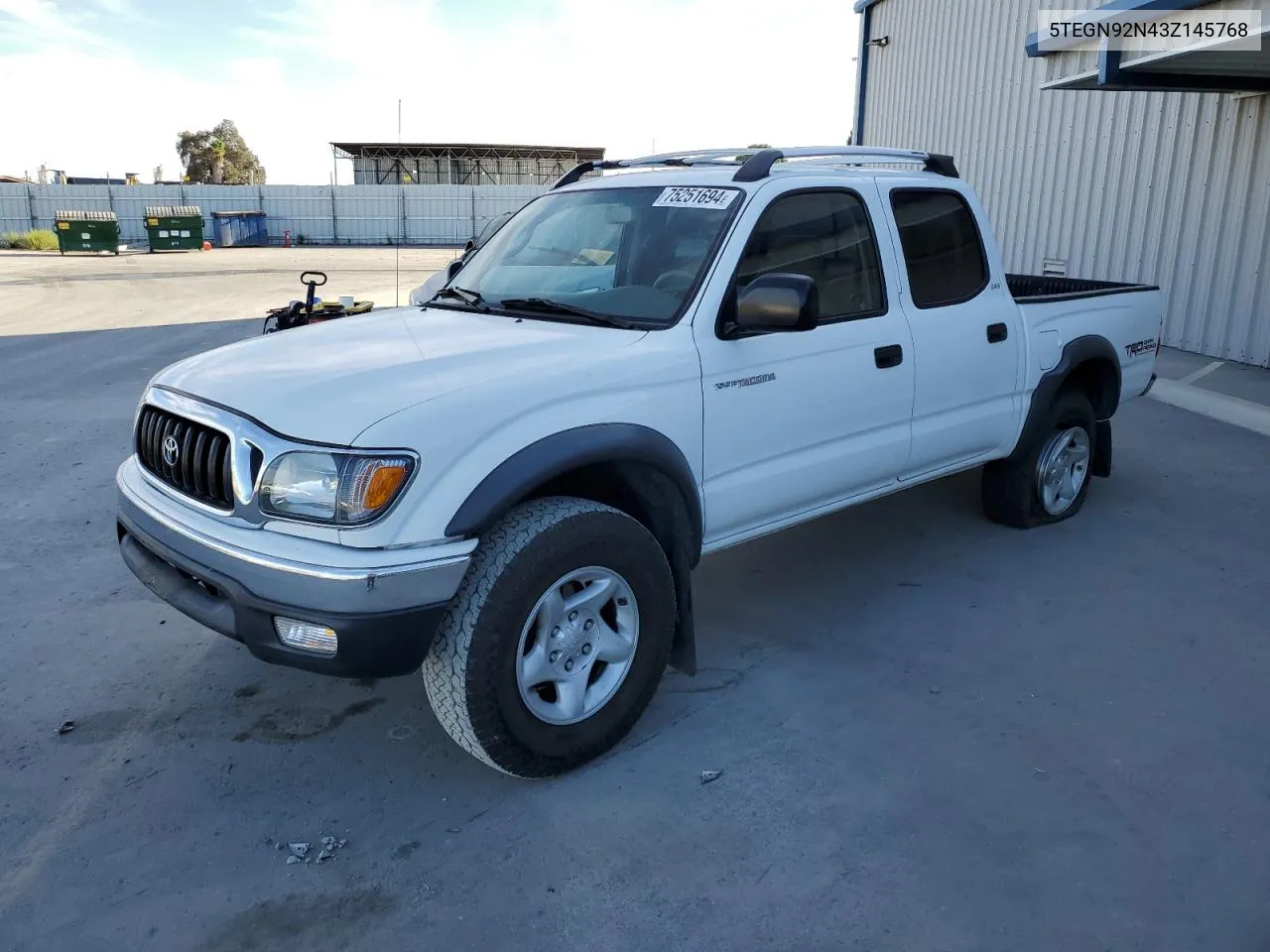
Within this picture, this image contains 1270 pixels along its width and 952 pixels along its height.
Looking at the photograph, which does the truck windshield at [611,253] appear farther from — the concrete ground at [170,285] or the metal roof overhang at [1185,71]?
the metal roof overhang at [1185,71]

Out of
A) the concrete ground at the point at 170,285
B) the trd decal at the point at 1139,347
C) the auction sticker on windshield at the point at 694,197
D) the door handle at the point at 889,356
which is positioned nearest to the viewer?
the auction sticker on windshield at the point at 694,197

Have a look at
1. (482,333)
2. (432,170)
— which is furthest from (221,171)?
(482,333)

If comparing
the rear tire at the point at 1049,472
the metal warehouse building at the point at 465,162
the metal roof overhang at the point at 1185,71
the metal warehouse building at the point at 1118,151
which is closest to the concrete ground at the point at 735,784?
the rear tire at the point at 1049,472

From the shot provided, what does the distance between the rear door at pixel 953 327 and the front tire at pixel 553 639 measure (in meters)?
1.76

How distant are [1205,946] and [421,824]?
209 cm

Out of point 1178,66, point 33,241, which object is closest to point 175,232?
point 33,241

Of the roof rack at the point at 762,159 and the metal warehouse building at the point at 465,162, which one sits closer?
the roof rack at the point at 762,159

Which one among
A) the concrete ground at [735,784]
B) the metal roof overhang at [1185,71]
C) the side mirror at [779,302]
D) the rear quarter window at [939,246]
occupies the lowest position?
the concrete ground at [735,784]

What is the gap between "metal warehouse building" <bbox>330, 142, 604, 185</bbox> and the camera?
53688 mm

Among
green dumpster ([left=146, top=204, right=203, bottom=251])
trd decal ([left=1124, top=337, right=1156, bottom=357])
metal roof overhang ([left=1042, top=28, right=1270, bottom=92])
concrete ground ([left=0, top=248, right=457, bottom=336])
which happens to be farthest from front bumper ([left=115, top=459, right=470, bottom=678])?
green dumpster ([left=146, top=204, right=203, bottom=251])

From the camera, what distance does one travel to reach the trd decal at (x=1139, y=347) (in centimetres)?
573

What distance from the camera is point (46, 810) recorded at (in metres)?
2.94

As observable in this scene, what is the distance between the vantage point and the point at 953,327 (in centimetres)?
445

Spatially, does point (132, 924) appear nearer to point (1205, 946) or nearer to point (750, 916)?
point (750, 916)
